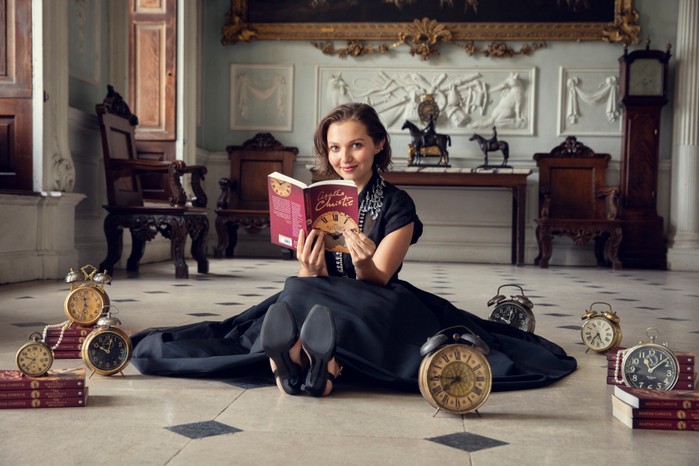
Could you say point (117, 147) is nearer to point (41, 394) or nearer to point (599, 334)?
point (599, 334)

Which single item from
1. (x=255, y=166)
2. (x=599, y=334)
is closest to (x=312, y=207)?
(x=599, y=334)

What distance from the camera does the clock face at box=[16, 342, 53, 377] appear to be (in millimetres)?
1957

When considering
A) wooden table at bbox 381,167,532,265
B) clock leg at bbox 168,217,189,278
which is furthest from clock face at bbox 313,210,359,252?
wooden table at bbox 381,167,532,265

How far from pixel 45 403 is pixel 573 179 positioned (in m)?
7.73

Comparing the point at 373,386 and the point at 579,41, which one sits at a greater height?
the point at 579,41

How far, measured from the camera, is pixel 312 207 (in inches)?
A: 84.4

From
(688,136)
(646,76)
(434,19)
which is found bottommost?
(688,136)

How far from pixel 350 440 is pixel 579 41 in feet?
26.9

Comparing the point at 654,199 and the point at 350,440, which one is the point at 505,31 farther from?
the point at 350,440

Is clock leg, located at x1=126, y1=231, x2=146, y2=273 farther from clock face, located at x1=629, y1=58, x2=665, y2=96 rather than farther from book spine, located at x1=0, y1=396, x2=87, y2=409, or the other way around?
clock face, located at x1=629, y1=58, x2=665, y2=96

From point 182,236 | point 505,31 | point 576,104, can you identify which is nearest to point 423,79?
point 505,31

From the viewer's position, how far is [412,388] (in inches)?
86.4

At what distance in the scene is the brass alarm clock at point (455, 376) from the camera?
6.22ft

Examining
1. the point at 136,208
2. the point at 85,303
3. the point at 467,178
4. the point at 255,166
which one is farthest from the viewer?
the point at 255,166
